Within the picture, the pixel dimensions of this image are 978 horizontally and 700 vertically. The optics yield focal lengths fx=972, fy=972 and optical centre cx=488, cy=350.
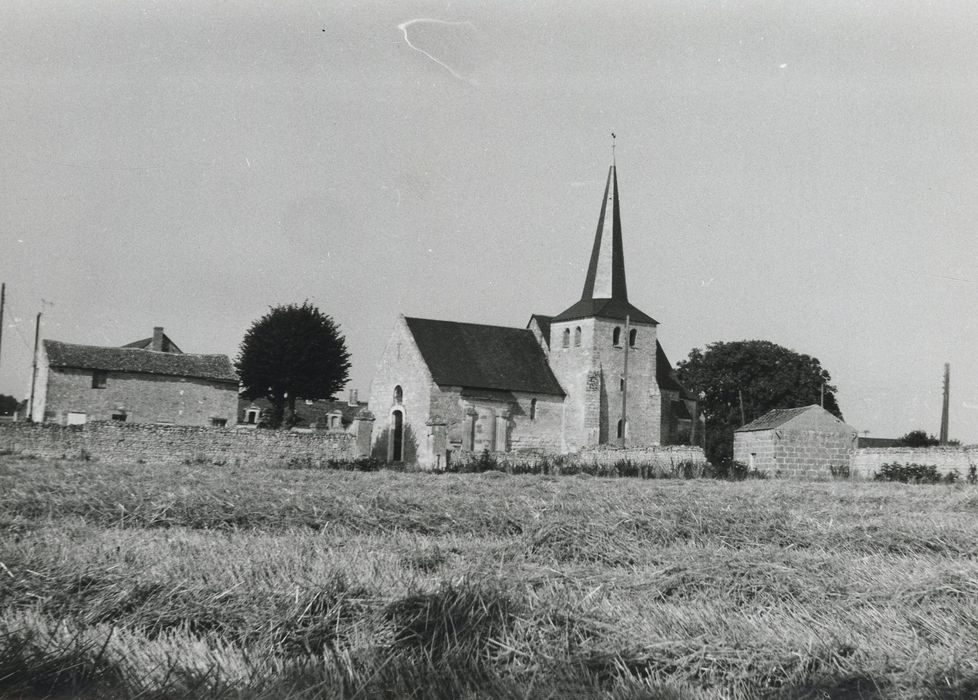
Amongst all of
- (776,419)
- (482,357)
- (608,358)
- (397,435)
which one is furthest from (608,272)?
(776,419)

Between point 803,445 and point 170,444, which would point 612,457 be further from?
point 170,444

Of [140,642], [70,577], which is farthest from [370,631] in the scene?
[70,577]

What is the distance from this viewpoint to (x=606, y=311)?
167 feet

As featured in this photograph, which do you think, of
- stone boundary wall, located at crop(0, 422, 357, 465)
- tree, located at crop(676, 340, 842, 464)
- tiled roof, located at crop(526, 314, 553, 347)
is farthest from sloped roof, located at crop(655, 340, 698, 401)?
stone boundary wall, located at crop(0, 422, 357, 465)

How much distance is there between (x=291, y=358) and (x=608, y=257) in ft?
65.0

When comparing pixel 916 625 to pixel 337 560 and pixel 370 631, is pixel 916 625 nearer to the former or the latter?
pixel 370 631

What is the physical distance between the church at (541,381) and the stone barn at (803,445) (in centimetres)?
1300

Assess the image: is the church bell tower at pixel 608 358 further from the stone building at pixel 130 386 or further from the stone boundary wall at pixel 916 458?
the stone building at pixel 130 386

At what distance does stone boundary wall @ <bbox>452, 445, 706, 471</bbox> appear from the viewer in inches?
1346

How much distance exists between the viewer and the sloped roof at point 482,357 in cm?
4950

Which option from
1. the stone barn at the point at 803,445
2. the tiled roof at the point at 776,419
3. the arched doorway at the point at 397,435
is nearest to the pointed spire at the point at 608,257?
the arched doorway at the point at 397,435

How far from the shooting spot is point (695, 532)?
9.78m

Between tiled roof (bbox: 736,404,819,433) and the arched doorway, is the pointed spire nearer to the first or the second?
the arched doorway

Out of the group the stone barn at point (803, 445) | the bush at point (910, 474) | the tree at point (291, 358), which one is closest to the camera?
the bush at point (910, 474)
